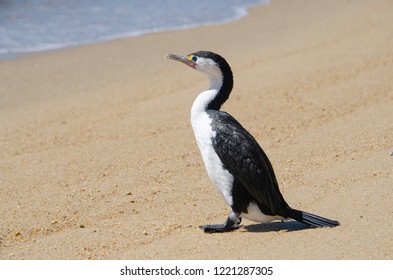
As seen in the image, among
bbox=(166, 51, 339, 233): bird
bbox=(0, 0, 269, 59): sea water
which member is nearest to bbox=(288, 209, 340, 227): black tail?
bbox=(166, 51, 339, 233): bird

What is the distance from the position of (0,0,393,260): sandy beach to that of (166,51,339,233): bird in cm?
14

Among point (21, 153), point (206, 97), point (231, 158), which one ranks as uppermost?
point (206, 97)

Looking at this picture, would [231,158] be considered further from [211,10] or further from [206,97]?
[211,10]

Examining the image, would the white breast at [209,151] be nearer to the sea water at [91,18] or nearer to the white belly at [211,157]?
the white belly at [211,157]

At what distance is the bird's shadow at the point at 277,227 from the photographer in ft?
20.0

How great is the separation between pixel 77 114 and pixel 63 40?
16.0 feet

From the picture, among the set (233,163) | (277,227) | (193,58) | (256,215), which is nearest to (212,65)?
(193,58)

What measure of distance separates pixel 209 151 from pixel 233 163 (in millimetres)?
251

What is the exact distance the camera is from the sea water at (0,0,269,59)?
14.5 m

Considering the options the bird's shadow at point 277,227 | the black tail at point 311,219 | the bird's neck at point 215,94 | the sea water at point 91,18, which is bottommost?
the sea water at point 91,18

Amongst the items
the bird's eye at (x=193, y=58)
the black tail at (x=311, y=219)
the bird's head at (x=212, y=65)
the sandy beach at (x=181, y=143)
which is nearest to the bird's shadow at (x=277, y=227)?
the sandy beach at (x=181, y=143)

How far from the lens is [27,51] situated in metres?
13.6

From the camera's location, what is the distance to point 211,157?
19.9 feet

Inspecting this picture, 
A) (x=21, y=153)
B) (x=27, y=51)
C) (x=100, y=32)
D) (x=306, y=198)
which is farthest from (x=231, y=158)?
(x=100, y=32)
